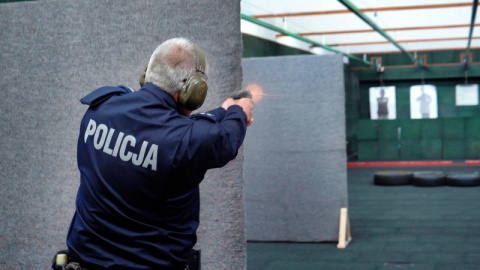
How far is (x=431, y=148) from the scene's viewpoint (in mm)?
12367

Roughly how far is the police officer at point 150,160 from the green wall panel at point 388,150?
11.3 metres

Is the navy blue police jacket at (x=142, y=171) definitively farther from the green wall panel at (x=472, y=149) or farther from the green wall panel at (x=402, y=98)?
the green wall panel at (x=402, y=98)

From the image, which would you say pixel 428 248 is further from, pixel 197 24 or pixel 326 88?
pixel 197 24

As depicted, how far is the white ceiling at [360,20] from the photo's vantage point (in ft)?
21.7

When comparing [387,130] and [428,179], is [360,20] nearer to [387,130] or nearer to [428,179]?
[428,179]

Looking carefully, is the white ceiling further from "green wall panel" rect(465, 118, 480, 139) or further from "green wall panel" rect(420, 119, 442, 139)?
"green wall panel" rect(420, 119, 442, 139)

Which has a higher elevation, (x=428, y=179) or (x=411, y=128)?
(x=411, y=128)

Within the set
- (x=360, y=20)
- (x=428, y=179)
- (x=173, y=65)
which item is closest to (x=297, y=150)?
(x=173, y=65)

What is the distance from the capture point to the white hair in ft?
4.98

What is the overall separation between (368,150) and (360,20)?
16.8 ft

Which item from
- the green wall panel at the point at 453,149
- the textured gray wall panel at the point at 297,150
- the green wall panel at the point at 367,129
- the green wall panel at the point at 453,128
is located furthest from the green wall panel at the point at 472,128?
the textured gray wall panel at the point at 297,150

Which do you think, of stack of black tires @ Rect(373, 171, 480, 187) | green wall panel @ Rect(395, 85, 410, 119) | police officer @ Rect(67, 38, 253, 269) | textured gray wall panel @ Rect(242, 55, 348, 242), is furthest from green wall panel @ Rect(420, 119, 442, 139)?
police officer @ Rect(67, 38, 253, 269)

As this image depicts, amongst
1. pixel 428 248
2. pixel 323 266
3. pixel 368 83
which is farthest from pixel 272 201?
pixel 368 83

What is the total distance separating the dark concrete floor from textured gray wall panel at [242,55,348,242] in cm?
21
